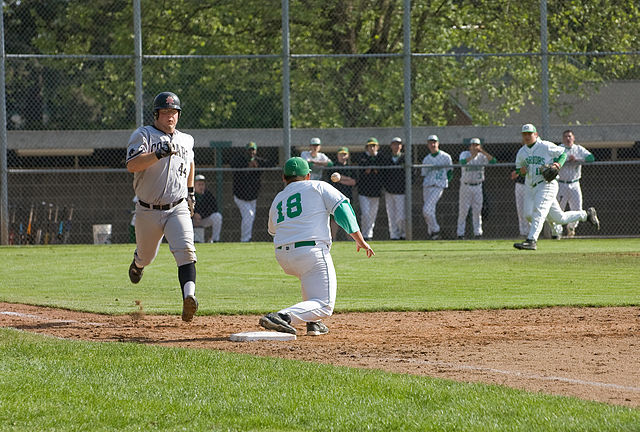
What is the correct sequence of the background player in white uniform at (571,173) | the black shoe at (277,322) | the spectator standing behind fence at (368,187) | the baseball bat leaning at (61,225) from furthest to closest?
the baseball bat leaning at (61,225)
the spectator standing behind fence at (368,187)
the background player in white uniform at (571,173)
the black shoe at (277,322)

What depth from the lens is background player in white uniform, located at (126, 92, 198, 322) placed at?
8195mm

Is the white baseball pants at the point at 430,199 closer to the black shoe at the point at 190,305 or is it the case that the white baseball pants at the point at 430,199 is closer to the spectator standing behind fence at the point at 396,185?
the spectator standing behind fence at the point at 396,185

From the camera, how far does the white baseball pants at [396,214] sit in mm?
19344

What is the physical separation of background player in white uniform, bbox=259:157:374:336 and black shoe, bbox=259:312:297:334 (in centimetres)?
4

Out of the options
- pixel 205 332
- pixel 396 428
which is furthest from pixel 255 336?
pixel 396 428

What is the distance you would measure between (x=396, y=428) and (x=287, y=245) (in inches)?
129

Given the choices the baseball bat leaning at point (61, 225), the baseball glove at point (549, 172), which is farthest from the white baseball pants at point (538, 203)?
the baseball bat leaning at point (61, 225)

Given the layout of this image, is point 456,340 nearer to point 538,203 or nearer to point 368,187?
point 538,203

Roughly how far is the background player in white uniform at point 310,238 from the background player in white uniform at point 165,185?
1.03 metres

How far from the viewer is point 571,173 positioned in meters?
19.0

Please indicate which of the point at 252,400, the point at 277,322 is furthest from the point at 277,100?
the point at 252,400

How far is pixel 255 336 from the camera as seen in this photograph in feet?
24.3

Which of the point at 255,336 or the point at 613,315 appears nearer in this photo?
the point at 255,336

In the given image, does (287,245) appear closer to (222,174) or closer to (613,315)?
(613,315)
